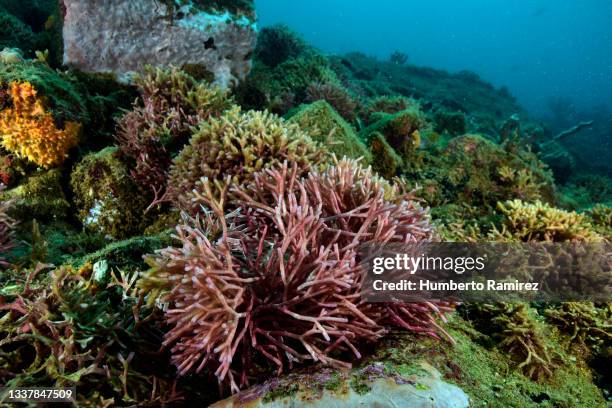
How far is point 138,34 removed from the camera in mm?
6168

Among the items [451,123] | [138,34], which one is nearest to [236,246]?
[138,34]

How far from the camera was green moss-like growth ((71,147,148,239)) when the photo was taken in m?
4.64

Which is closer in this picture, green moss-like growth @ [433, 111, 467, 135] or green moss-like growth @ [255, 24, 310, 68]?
green moss-like growth @ [433, 111, 467, 135]

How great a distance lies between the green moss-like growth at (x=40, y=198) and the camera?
431 cm

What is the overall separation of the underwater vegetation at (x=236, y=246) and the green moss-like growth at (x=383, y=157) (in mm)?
26

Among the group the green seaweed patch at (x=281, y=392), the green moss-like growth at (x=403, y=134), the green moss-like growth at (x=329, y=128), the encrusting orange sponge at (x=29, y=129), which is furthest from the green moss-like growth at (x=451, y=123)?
the green seaweed patch at (x=281, y=392)

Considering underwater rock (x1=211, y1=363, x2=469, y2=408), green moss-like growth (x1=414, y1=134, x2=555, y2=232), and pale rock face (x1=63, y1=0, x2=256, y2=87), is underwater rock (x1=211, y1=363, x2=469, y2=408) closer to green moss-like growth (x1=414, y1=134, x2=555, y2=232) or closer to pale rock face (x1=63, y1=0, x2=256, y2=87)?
green moss-like growth (x1=414, y1=134, x2=555, y2=232)

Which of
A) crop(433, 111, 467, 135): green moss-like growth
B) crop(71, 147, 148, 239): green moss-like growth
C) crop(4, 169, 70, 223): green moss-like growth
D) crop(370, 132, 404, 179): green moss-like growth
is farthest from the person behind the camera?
crop(433, 111, 467, 135): green moss-like growth

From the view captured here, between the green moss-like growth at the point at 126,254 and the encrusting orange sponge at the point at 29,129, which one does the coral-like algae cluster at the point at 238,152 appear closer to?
the green moss-like growth at the point at 126,254

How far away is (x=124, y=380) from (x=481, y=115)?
2149cm

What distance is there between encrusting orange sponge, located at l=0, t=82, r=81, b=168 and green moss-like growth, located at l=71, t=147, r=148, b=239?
15.7 inches

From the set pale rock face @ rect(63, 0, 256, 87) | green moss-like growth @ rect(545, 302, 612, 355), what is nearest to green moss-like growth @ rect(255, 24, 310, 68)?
pale rock face @ rect(63, 0, 256, 87)

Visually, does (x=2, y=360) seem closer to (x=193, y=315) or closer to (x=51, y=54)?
(x=193, y=315)

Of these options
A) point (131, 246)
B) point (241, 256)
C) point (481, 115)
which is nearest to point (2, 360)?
point (131, 246)
